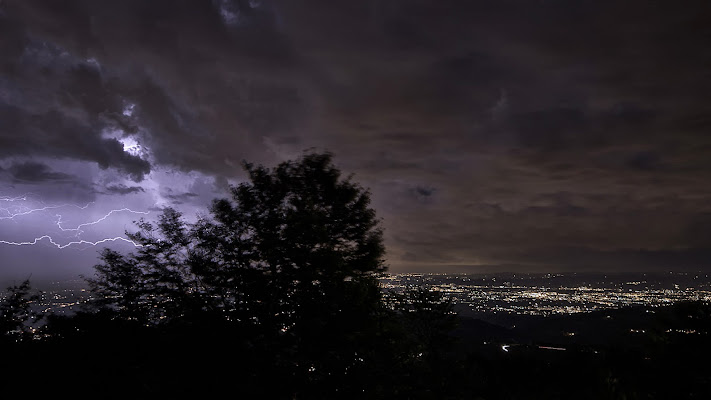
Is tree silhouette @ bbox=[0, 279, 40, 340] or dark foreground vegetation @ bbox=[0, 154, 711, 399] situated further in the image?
tree silhouette @ bbox=[0, 279, 40, 340]

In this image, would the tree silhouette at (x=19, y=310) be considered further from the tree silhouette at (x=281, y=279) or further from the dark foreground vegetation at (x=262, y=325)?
the tree silhouette at (x=281, y=279)

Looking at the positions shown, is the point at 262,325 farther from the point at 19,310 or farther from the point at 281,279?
the point at 19,310

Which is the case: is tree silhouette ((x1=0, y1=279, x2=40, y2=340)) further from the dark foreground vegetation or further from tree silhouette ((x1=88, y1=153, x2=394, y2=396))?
tree silhouette ((x1=88, y1=153, x2=394, y2=396))

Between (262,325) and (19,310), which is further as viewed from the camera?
(19,310)

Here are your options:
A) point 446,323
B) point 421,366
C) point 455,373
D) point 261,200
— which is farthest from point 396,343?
point 446,323

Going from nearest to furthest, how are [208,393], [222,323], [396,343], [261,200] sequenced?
[208,393]
[222,323]
[396,343]
[261,200]

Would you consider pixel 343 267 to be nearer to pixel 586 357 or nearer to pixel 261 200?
pixel 261 200

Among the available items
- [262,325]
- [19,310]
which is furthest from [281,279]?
[19,310]

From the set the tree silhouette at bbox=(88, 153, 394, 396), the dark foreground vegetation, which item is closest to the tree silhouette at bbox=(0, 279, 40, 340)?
the dark foreground vegetation
